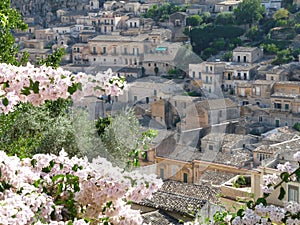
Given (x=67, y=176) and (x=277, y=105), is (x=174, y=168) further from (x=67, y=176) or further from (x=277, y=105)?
(x=277, y=105)

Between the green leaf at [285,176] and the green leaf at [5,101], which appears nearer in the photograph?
the green leaf at [5,101]

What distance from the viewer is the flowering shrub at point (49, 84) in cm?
196

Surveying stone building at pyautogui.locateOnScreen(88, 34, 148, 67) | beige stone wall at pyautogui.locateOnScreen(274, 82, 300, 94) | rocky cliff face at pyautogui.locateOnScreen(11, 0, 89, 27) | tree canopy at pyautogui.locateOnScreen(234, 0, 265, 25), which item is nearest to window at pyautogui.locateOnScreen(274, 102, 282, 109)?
beige stone wall at pyautogui.locateOnScreen(274, 82, 300, 94)

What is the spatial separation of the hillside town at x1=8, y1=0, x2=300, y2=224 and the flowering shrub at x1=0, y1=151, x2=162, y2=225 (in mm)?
929

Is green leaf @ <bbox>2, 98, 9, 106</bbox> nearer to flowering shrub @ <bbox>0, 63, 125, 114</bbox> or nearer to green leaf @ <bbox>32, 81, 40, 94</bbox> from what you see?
flowering shrub @ <bbox>0, 63, 125, 114</bbox>

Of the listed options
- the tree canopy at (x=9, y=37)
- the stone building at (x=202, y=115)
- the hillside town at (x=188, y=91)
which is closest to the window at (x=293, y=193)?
the hillside town at (x=188, y=91)

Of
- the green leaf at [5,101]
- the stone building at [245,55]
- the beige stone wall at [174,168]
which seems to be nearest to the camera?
the green leaf at [5,101]

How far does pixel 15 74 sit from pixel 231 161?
10.3 meters

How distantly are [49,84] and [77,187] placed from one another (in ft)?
1.18

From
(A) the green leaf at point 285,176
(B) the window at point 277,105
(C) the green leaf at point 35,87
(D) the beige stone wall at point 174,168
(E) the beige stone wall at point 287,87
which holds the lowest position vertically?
(B) the window at point 277,105

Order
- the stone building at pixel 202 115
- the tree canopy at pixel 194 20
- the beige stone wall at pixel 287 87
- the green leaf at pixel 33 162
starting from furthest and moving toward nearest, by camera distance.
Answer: the tree canopy at pixel 194 20 < the beige stone wall at pixel 287 87 < the stone building at pixel 202 115 < the green leaf at pixel 33 162

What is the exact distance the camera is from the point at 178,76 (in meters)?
16.5

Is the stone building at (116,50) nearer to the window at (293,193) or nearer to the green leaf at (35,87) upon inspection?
the window at (293,193)

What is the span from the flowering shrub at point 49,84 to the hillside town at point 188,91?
1.03m
